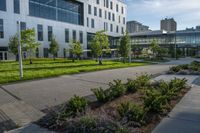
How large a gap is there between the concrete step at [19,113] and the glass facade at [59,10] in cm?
4221

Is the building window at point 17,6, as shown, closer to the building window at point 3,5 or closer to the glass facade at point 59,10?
the building window at point 3,5

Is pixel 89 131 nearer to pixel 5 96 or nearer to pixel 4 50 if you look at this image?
pixel 5 96

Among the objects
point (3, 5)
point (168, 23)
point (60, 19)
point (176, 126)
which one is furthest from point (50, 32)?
point (168, 23)

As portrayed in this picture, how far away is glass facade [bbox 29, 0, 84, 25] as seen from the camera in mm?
47250

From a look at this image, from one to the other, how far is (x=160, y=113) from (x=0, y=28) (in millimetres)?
40713

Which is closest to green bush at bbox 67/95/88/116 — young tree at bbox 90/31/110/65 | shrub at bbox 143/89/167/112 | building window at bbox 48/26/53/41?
shrub at bbox 143/89/167/112

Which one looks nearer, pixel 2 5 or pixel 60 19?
pixel 2 5

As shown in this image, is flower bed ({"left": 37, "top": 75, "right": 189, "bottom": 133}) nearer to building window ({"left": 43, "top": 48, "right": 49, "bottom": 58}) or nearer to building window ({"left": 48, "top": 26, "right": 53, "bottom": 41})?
building window ({"left": 43, "top": 48, "right": 49, "bottom": 58})

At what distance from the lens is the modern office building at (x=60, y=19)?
134ft

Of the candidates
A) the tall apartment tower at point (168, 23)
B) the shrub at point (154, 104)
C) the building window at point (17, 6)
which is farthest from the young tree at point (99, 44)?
the tall apartment tower at point (168, 23)

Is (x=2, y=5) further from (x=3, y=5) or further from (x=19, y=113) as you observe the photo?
(x=19, y=113)

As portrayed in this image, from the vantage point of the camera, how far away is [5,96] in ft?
31.1

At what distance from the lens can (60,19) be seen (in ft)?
176

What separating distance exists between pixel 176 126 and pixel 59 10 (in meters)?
52.4
